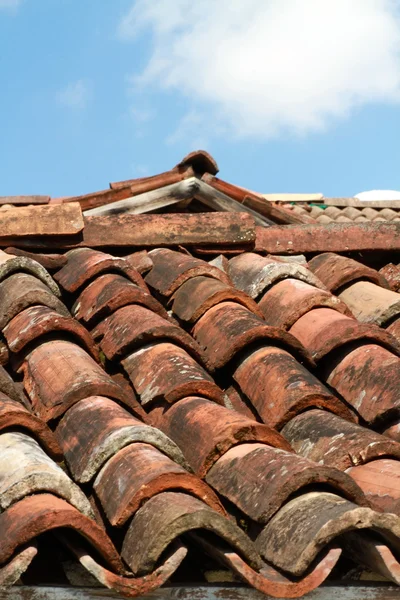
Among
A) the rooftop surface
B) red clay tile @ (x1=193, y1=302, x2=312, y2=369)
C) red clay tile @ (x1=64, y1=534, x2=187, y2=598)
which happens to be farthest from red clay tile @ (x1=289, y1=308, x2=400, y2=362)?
red clay tile @ (x1=64, y1=534, x2=187, y2=598)

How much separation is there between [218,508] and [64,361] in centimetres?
104

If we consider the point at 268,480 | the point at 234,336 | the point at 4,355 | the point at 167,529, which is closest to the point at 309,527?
the point at 268,480

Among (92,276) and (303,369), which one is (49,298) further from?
(303,369)

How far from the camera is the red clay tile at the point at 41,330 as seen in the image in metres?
3.80

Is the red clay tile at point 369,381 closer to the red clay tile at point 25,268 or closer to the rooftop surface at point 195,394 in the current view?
the rooftop surface at point 195,394

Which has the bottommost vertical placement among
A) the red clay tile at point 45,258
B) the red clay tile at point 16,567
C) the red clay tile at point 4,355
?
the red clay tile at point 16,567

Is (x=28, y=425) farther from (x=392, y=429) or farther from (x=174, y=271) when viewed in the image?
(x=174, y=271)

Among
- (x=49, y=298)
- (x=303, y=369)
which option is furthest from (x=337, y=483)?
(x=49, y=298)

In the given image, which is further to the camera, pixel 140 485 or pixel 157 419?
pixel 157 419

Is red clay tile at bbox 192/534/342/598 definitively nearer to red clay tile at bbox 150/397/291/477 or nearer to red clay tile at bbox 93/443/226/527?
red clay tile at bbox 93/443/226/527

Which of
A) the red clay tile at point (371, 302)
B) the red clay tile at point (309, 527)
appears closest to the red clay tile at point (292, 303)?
the red clay tile at point (371, 302)

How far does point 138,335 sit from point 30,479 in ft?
4.38

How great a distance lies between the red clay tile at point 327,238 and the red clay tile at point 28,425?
2.70 meters

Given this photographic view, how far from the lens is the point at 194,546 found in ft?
8.86
